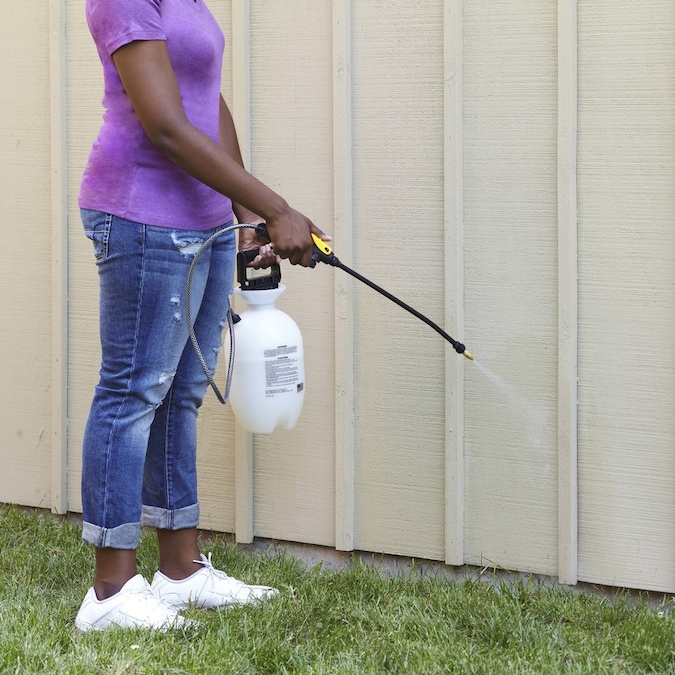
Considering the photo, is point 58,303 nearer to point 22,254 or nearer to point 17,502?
point 22,254

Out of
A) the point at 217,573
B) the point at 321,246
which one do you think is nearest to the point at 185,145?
the point at 321,246

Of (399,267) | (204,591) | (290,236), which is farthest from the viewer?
(399,267)

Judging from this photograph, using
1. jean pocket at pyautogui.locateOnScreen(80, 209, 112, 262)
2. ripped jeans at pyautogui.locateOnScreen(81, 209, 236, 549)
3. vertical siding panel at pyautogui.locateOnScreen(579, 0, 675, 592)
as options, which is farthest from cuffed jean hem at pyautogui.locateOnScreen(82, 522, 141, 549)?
vertical siding panel at pyautogui.locateOnScreen(579, 0, 675, 592)

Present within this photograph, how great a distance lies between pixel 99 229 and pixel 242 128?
853mm

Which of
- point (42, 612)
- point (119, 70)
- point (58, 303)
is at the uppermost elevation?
point (119, 70)

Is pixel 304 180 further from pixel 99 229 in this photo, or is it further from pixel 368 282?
pixel 99 229

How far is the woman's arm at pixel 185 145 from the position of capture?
2264 mm

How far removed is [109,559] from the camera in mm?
2477

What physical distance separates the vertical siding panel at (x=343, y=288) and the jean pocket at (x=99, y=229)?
31.5 inches

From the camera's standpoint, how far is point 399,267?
9.73 ft

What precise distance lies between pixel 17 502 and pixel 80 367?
553 mm

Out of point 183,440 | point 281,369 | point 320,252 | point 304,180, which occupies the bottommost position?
point 183,440

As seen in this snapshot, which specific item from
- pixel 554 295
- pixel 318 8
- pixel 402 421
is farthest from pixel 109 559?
pixel 318 8

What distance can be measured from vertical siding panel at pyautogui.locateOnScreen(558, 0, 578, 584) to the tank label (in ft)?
2.31
